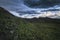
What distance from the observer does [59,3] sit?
Answer: 882 cm

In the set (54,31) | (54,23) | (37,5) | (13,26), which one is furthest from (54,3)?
(13,26)

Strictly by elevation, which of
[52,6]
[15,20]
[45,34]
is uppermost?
[52,6]

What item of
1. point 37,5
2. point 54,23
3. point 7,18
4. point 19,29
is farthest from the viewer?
point 37,5

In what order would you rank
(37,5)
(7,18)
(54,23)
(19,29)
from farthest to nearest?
1. (37,5)
2. (54,23)
3. (7,18)
4. (19,29)

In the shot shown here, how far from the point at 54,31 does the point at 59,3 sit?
4437mm

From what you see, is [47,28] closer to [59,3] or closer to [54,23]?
[54,23]

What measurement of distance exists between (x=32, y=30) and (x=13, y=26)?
47cm

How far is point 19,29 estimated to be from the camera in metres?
4.15

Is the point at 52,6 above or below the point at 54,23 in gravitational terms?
above

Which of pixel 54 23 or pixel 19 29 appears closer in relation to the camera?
pixel 19 29

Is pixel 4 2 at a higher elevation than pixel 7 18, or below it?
higher

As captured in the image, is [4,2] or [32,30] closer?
[32,30]

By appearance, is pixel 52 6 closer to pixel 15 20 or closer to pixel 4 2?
pixel 4 2

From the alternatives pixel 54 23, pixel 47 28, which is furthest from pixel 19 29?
pixel 54 23
